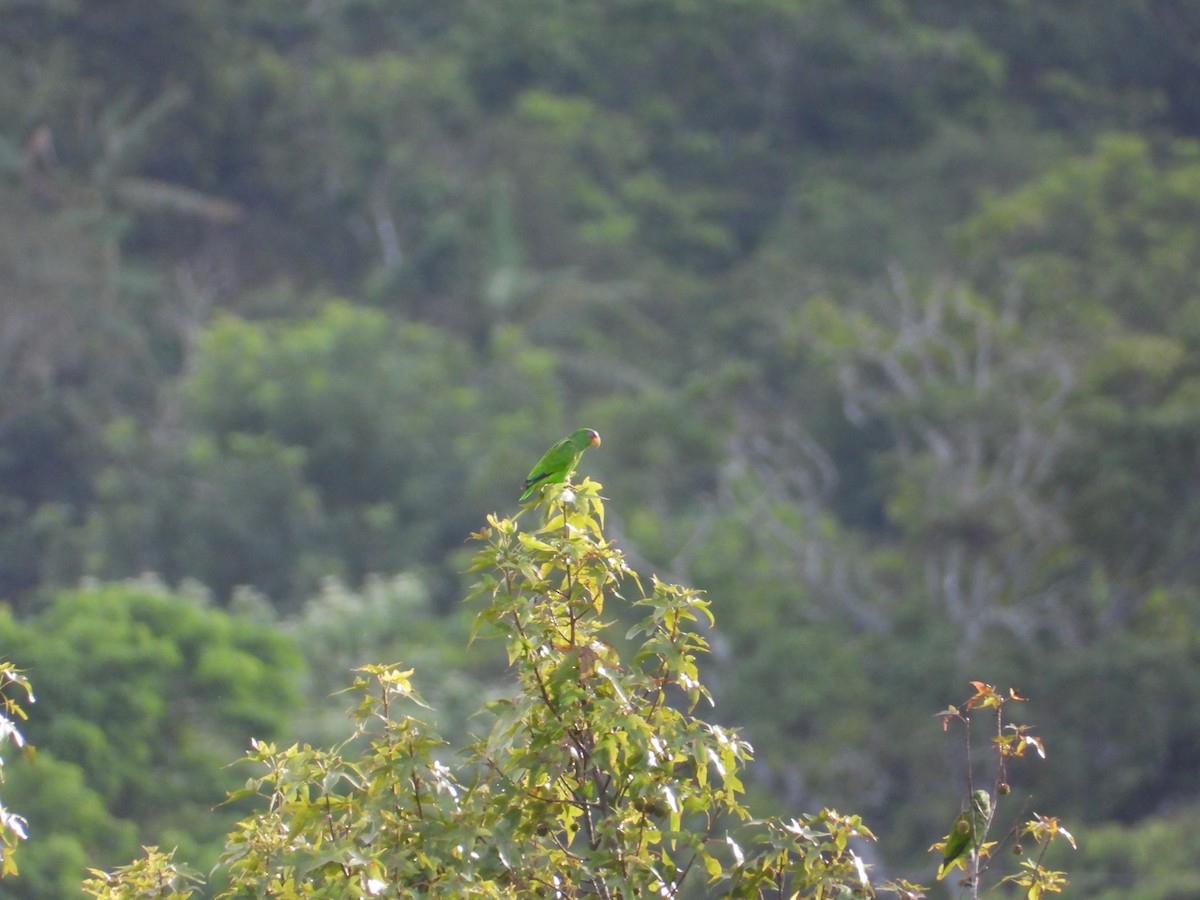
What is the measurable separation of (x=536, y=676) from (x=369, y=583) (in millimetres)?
15832

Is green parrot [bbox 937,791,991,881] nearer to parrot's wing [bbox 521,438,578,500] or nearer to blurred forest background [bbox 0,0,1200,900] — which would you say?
parrot's wing [bbox 521,438,578,500]

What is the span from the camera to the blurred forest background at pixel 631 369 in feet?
49.2

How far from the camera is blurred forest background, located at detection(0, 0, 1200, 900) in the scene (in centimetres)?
1499

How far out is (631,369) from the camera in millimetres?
24703

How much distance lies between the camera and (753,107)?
30062 mm

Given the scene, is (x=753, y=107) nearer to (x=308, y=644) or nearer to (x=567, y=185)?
(x=567, y=185)

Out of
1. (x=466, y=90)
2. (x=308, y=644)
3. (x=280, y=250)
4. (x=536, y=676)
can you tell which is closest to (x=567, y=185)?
(x=466, y=90)

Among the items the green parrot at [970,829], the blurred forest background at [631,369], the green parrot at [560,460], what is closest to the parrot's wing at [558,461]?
the green parrot at [560,460]

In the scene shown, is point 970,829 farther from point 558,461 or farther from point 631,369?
point 631,369

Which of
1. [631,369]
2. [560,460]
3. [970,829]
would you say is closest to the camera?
[970,829]

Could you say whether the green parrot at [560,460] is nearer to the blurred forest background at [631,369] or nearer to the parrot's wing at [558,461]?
the parrot's wing at [558,461]

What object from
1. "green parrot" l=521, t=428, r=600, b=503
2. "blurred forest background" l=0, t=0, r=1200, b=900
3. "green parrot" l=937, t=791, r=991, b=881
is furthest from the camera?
"blurred forest background" l=0, t=0, r=1200, b=900

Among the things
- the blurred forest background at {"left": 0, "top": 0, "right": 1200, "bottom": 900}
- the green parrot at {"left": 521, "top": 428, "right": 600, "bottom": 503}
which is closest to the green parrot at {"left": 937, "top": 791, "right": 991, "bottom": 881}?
the green parrot at {"left": 521, "top": 428, "right": 600, "bottom": 503}

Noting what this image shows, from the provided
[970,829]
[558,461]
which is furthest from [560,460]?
[970,829]
